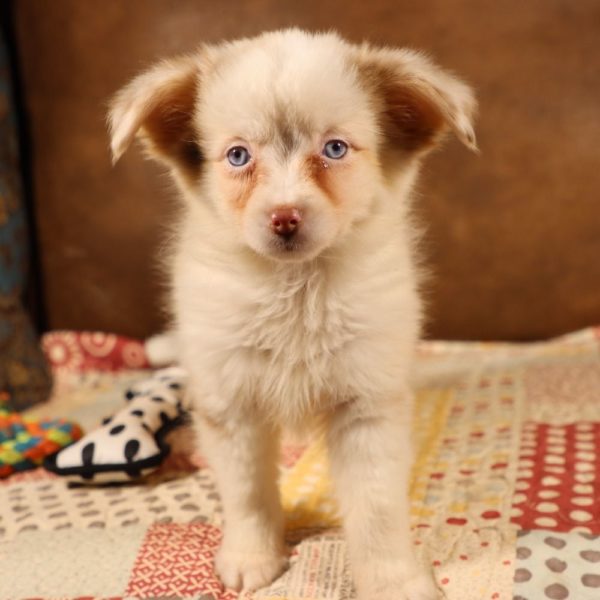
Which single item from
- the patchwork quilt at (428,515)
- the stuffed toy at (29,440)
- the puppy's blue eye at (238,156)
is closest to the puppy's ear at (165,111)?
the puppy's blue eye at (238,156)

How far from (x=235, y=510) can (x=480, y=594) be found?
16.2 inches

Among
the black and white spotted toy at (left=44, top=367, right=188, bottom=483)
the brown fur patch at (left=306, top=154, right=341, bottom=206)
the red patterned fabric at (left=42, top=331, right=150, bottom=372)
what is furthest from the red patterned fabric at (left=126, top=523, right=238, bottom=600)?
the red patterned fabric at (left=42, top=331, right=150, bottom=372)

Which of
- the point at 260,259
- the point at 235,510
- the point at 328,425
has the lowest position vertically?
the point at 235,510

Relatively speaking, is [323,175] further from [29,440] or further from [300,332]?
[29,440]

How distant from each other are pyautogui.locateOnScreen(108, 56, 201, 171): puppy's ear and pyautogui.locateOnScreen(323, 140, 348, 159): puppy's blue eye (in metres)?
0.24

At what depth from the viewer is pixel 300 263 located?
51.2 inches

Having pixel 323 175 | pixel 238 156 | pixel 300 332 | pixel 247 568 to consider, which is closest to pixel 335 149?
pixel 323 175

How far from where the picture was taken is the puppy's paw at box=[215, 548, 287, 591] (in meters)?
1.29

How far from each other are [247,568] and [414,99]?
802 mm

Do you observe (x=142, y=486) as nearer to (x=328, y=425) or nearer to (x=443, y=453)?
(x=328, y=425)

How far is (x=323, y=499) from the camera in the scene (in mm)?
1589

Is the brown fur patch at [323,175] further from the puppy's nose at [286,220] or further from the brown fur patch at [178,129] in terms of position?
the brown fur patch at [178,129]

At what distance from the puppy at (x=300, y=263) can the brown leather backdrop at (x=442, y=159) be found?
113 centimetres

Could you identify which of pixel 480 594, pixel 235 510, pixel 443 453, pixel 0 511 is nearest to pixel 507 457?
pixel 443 453
